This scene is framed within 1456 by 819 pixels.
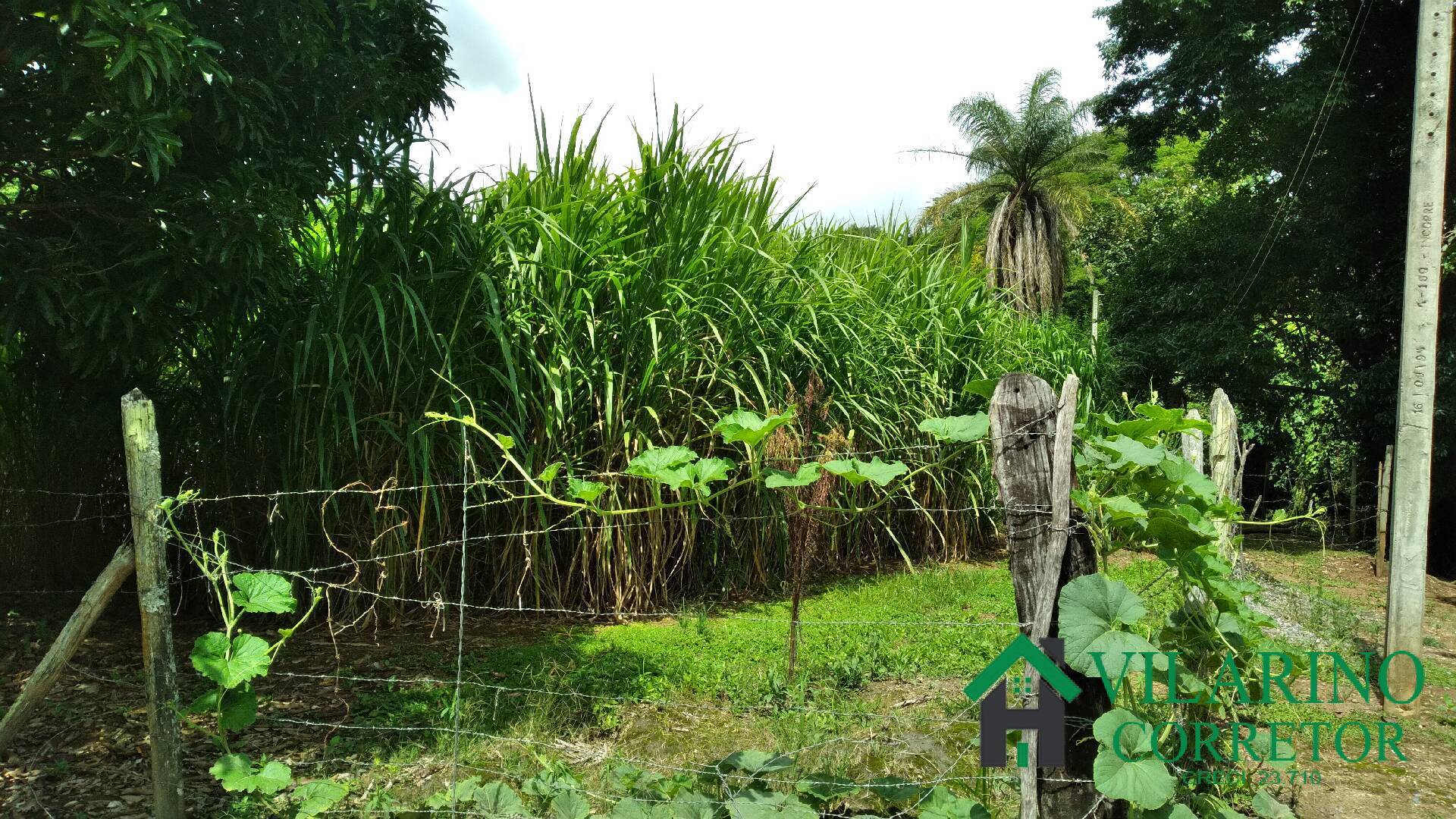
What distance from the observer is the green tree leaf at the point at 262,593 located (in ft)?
6.84

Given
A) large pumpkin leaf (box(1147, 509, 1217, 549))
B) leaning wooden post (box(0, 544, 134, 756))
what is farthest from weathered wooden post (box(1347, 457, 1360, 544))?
leaning wooden post (box(0, 544, 134, 756))

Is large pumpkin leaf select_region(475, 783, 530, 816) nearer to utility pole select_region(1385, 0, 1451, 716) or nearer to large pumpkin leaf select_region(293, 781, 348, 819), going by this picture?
large pumpkin leaf select_region(293, 781, 348, 819)

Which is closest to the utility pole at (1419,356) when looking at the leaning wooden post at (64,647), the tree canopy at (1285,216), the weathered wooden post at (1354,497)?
the leaning wooden post at (64,647)

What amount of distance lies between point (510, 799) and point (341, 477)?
7.26ft

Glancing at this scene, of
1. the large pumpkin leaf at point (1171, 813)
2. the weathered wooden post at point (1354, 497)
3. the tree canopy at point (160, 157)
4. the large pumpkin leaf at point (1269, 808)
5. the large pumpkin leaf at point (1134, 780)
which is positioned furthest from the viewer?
the weathered wooden post at point (1354, 497)

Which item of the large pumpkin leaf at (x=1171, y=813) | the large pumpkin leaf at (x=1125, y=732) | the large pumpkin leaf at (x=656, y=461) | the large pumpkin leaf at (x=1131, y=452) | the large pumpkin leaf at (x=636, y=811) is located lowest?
the large pumpkin leaf at (x=636, y=811)

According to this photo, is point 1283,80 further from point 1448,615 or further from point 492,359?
point 492,359

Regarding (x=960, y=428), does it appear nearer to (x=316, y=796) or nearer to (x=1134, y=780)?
(x=1134, y=780)

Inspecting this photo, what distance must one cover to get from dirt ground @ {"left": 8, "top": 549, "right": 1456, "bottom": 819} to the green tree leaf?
2.43 ft

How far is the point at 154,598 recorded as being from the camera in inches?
81.8

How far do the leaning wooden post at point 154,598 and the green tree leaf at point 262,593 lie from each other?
16 cm

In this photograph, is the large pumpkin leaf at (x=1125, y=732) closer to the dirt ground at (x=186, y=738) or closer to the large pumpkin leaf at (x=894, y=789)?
the large pumpkin leaf at (x=894, y=789)

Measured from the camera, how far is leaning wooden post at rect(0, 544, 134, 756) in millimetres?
2051

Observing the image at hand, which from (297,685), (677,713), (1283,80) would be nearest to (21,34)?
(297,685)
